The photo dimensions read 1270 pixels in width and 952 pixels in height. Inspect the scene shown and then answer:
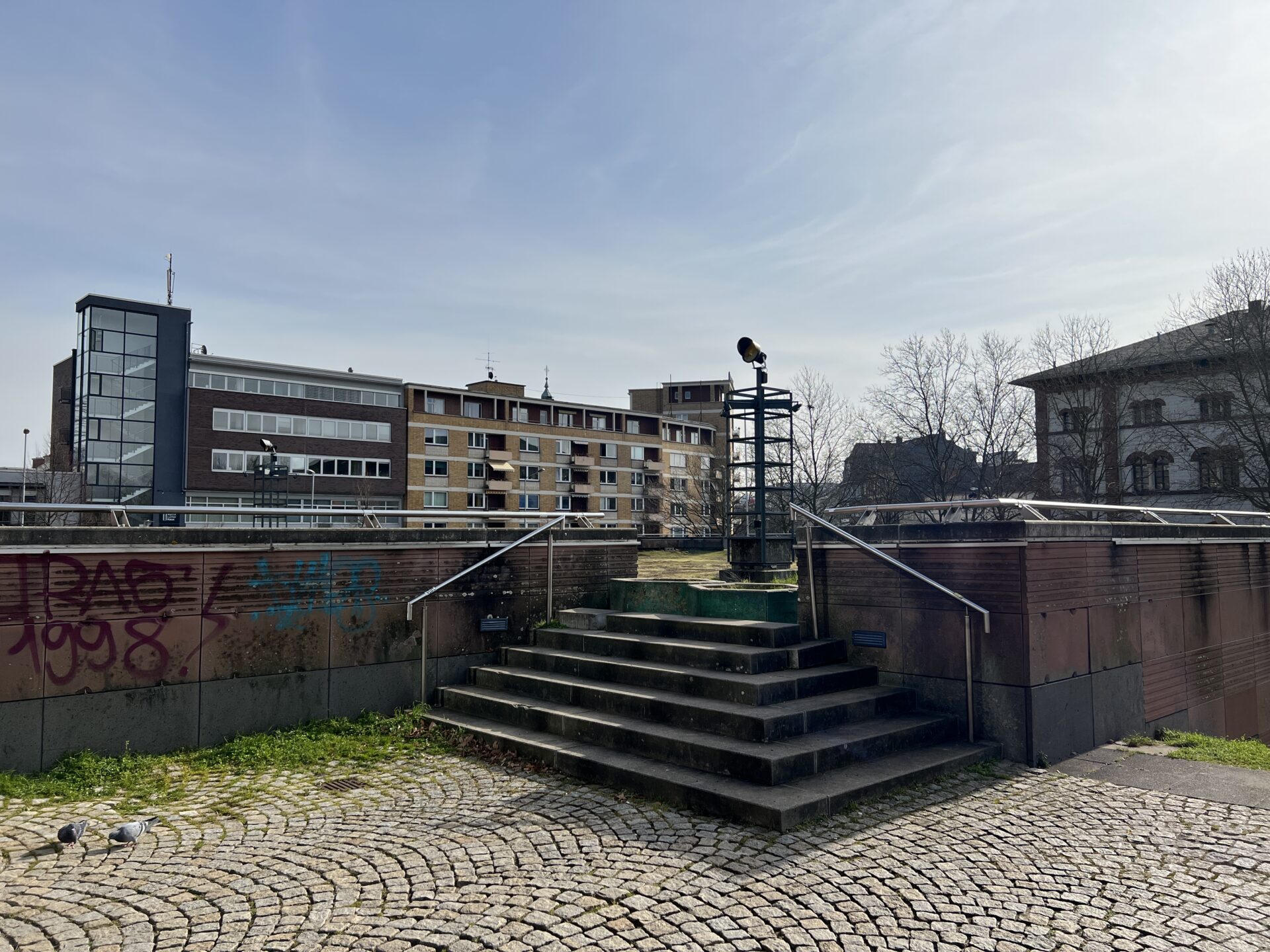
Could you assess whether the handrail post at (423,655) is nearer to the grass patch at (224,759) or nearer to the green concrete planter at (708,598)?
the grass patch at (224,759)

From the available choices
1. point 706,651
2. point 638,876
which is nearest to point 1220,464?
point 706,651

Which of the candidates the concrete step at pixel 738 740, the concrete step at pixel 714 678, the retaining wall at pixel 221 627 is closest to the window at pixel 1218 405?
the concrete step at pixel 714 678

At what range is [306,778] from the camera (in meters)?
6.95

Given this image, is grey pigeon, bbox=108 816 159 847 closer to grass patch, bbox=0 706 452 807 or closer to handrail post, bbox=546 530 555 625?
grass patch, bbox=0 706 452 807

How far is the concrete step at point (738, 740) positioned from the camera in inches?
242

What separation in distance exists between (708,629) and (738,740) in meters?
2.12

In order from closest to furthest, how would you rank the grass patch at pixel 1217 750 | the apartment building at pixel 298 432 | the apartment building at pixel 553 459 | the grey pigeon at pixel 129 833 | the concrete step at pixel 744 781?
the grey pigeon at pixel 129 833 < the concrete step at pixel 744 781 < the grass patch at pixel 1217 750 < the apartment building at pixel 298 432 < the apartment building at pixel 553 459

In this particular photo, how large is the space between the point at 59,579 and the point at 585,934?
19.3 feet

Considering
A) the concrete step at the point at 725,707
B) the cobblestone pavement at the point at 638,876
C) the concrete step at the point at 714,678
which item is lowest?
the cobblestone pavement at the point at 638,876

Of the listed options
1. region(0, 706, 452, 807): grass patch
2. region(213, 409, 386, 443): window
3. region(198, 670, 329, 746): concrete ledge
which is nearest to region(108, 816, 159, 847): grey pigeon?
region(0, 706, 452, 807): grass patch

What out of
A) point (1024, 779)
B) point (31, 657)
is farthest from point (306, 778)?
point (1024, 779)

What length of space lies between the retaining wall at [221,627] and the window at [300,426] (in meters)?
48.7

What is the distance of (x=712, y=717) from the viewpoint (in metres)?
6.93

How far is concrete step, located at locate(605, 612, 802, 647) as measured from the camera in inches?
328
